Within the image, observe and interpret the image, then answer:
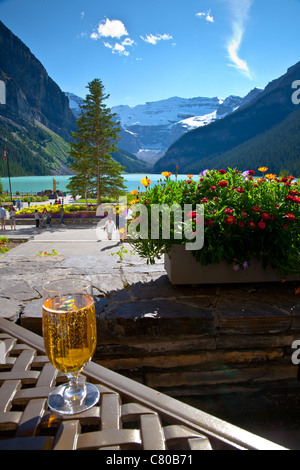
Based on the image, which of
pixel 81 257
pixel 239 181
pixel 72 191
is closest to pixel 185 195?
pixel 239 181

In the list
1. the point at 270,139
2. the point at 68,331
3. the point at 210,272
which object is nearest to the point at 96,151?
the point at 210,272

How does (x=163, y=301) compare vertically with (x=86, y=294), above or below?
below

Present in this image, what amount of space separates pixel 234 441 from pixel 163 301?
5.08ft

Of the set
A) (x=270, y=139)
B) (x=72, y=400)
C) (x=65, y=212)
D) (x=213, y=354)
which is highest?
(x=270, y=139)

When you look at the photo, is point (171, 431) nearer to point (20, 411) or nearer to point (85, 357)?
point (85, 357)

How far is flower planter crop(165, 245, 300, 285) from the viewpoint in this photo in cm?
254

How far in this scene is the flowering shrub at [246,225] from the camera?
2389 millimetres

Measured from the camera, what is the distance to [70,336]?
926mm

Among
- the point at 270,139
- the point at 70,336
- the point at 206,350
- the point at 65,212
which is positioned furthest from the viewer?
the point at 270,139

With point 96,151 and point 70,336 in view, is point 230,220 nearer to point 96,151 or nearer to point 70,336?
point 70,336

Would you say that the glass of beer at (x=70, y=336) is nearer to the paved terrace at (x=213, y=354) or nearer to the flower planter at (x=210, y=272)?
the paved terrace at (x=213, y=354)

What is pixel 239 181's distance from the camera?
286 cm

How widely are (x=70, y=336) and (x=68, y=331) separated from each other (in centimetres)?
2

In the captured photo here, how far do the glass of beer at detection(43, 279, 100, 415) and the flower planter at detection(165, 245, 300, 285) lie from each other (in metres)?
1.60
